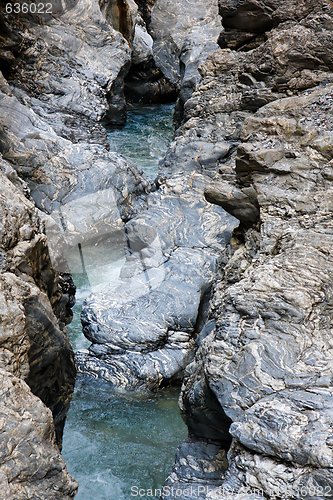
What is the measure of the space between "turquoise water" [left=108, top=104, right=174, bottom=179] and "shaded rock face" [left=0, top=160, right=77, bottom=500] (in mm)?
8473

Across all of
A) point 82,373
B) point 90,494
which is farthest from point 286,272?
point 82,373

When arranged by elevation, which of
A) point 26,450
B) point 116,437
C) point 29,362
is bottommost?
point 116,437

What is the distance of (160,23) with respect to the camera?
20.2 m

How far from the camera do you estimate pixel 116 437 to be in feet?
25.6

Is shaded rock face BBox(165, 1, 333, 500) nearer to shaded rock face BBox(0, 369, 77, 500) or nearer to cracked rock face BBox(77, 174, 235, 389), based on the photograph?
shaded rock face BBox(0, 369, 77, 500)

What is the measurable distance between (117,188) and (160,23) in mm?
9953

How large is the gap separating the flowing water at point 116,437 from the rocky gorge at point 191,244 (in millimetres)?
286

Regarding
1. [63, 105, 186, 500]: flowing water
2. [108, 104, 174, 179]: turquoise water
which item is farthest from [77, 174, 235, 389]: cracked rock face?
[108, 104, 174, 179]: turquoise water

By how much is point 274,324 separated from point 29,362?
199 cm

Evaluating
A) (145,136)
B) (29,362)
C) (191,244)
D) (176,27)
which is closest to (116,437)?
(29,362)

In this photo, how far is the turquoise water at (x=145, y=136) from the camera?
51.4 feet

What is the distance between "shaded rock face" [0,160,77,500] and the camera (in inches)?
161

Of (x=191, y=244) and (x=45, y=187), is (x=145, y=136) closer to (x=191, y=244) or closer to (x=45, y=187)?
(x=45, y=187)

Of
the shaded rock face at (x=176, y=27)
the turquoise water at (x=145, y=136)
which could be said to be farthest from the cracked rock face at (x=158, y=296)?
the shaded rock face at (x=176, y=27)
